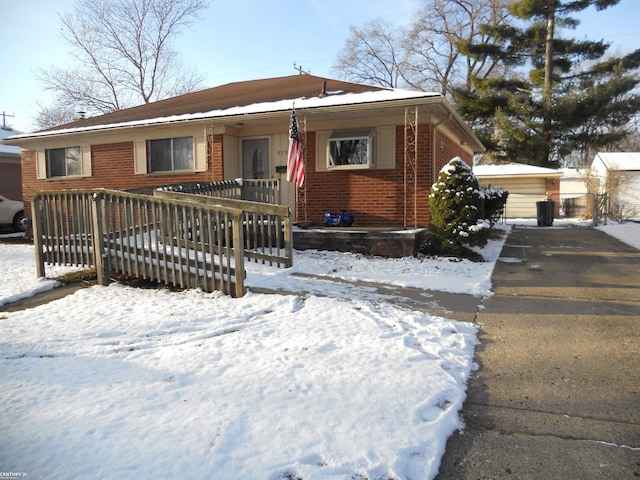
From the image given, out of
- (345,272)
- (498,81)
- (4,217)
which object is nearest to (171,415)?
(345,272)

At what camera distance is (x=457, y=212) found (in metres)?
8.78

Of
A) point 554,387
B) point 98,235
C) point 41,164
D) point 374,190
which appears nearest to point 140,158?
point 41,164

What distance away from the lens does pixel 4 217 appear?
1605 cm

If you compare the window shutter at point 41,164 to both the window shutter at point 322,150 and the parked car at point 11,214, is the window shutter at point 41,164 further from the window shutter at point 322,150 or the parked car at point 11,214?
the window shutter at point 322,150

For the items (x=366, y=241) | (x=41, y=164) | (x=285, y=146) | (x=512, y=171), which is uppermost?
(x=512, y=171)

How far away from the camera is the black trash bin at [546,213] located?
62.1 ft

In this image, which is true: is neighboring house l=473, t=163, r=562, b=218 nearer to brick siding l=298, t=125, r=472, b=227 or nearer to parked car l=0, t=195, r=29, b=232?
brick siding l=298, t=125, r=472, b=227

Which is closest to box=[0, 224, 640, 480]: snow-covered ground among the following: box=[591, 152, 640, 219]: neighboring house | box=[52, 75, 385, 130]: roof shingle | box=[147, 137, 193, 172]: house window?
box=[147, 137, 193, 172]: house window

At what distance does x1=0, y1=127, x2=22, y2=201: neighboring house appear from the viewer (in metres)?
20.0

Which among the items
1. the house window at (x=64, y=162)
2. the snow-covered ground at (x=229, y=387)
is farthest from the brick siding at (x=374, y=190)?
the house window at (x=64, y=162)

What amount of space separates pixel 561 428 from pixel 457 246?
616 cm

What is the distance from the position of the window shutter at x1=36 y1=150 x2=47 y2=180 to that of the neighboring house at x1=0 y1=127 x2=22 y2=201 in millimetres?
6833

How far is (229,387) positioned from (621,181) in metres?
27.1

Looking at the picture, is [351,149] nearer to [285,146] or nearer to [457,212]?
[285,146]
